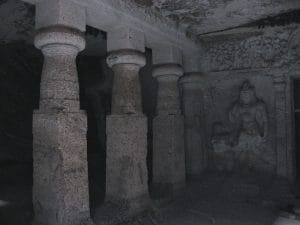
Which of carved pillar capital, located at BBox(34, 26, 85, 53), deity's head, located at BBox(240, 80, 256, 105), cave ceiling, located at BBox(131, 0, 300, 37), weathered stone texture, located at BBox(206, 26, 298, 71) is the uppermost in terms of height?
cave ceiling, located at BBox(131, 0, 300, 37)

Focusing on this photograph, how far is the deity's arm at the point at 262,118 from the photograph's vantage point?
16.2ft

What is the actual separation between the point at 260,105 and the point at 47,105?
3352mm

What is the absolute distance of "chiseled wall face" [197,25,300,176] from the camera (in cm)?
489

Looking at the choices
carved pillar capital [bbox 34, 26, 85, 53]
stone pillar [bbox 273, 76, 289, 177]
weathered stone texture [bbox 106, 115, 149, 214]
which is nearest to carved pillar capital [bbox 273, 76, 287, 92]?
stone pillar [bbox 273, 76, 289, 177]

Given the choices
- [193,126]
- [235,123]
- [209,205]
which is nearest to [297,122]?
[235,123]

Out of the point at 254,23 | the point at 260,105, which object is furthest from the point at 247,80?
the point at 254,23

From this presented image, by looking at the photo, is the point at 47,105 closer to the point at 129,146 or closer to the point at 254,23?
the point at 129,146

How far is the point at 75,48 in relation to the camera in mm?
Answer: 3100

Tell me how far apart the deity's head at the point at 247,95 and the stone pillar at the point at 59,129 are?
9.58ft

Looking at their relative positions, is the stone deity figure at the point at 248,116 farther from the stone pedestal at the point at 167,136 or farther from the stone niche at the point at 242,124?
the stone pedestal at the point at 167,136

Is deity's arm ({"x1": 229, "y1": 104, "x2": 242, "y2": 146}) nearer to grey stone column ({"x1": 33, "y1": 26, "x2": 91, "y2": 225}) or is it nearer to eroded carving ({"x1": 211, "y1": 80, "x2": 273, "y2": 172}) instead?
eroded carving ({"x1": 211, "y1": 80, "x2": 273, "y2": 172})

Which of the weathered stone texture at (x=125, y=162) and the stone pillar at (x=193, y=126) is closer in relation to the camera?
the weathered stone texture at (x=125, y=162)

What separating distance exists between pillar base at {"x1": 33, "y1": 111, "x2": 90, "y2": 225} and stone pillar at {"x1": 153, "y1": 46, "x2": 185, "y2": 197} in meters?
1.76

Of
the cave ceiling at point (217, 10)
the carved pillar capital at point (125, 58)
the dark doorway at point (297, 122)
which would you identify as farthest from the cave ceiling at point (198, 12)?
the dark doorway at point (297, 122)
